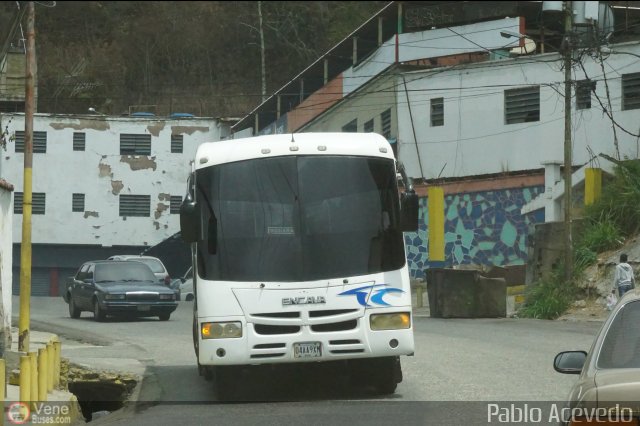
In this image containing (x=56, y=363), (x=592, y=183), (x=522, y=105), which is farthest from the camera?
(x=522, y=105)

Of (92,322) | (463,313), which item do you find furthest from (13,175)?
(463,313)

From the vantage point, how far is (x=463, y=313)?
98.5 ft

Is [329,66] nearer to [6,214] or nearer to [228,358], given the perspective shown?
[6,214]

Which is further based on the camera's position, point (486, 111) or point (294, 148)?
point (486, 111)

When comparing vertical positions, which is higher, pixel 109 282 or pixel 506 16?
pixel 506 16

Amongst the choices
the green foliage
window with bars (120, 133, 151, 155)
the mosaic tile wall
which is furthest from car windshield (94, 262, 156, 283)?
window with bars (120, 133, 151, 155)

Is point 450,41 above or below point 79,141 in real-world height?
above

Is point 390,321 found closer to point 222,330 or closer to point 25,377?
point 222,330

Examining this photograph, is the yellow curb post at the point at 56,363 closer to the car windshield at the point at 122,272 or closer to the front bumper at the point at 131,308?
the front bumper at the point at 131,308

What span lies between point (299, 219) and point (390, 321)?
5.07 ft

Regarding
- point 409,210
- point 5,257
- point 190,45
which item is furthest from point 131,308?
point 190,45

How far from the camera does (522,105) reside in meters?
42.2

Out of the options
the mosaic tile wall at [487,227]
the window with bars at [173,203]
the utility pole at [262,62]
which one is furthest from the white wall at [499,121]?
the window with bars at [173,203]

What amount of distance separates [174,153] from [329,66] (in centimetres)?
1219
